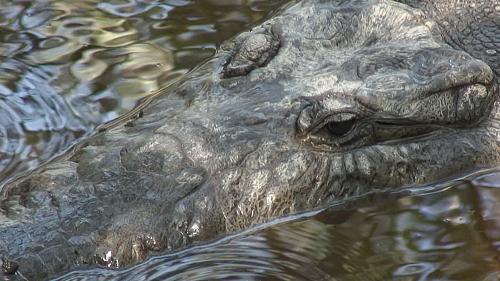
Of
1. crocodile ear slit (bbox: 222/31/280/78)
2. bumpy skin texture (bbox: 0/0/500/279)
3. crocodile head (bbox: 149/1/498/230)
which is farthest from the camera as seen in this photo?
crocodile ear slit (bbox: 222/31/280/78)

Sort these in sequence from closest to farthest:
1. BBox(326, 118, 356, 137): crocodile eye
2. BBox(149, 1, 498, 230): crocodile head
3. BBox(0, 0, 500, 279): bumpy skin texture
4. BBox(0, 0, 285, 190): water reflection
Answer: BBox(0, 0, 500, 279): bumpy skin texture
BBox(149, 1, 498, 230): crocodile head
BBox(326, 118, 356, 137): crocodile eye
BBox(0, 0, 285, 190): water reflection

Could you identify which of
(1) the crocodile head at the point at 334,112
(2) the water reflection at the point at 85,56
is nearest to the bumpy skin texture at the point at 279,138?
(1) the crocodile head at the point at 334,112

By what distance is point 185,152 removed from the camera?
4.45m

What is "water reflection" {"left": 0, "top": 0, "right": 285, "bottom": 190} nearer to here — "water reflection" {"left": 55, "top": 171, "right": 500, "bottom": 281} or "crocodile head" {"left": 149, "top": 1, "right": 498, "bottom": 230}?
"crocodile head" {"left": 149, "top": 1, "right": 498, "bottom": 230}

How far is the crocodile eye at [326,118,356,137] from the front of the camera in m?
4.68

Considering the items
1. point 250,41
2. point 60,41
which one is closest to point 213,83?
point 250,41

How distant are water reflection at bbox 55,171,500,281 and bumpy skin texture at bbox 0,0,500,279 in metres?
0.08

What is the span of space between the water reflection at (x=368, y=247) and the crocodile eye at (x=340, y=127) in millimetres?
324

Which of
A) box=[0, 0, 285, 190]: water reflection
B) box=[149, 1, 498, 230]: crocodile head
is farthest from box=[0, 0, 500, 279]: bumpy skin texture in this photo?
box=[0, 0, 285, 190]: water reflection

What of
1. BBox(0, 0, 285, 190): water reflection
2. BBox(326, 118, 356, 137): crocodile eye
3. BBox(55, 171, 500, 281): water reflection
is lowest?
BBox(0, 0, 285, 190): water reflection

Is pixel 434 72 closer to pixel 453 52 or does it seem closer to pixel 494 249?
pixel 453 52

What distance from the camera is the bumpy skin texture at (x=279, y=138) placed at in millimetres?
4113

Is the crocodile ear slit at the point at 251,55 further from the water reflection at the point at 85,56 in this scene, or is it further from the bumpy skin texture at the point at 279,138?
the water reflection at the point at 85,56

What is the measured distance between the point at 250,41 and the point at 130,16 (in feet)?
6.46
